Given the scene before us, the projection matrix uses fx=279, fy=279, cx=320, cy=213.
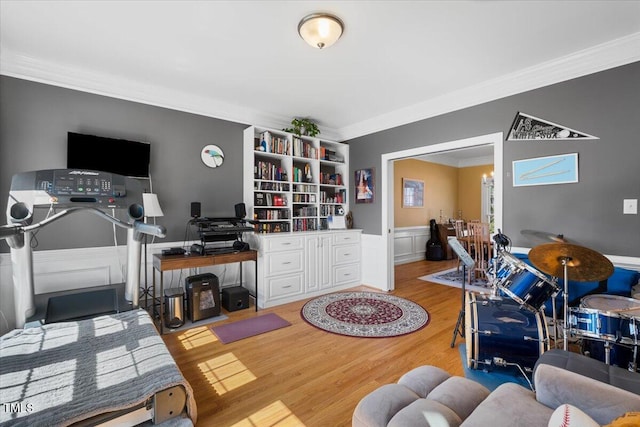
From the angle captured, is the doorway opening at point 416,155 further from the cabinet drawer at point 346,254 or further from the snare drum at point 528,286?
the snare drum at point 528,286

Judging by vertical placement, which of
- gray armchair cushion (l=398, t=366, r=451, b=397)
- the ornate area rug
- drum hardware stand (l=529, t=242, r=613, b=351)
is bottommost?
the ornate area rug

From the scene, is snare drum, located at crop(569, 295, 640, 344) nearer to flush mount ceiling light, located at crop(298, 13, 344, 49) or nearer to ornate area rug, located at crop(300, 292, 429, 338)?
ornate area rug, located at crop(300, 292, 429, 338)

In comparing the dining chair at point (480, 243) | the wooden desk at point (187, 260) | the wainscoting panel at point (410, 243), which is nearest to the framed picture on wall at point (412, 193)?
the wainscoting panel at point (410, 243)

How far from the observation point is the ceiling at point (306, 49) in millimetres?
2027

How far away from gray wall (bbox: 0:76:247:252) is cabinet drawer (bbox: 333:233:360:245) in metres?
1.58

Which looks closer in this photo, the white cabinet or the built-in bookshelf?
the white cabinet

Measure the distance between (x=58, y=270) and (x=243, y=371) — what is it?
2.24 m

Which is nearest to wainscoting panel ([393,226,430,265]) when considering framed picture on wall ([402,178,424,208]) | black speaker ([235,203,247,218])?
framed picture on wall ([402,178,424,208])

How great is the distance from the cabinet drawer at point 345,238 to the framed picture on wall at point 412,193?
2541 millimetres

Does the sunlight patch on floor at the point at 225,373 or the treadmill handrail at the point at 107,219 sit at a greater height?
the treadmill handrail at the point at 107,219

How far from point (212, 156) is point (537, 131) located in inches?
149

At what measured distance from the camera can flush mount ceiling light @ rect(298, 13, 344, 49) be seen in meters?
2.06

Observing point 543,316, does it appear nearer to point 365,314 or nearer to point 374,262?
point 365,314

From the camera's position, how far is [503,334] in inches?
80.0
